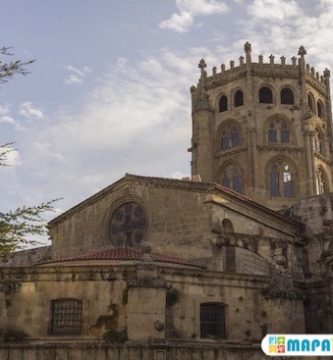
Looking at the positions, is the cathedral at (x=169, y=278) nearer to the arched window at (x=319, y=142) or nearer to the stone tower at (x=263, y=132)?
the stone tower at (x=263, y=132)

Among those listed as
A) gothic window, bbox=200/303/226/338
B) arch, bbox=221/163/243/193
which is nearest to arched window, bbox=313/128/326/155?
arch, bbox=221/163/243/193

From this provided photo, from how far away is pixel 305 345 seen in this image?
46.2 feet

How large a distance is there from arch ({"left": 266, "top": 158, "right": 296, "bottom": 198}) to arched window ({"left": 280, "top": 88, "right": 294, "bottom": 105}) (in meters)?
5.03

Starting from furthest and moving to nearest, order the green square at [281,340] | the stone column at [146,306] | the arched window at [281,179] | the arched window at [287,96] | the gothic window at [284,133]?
the arched window at [287,96] < the gothic window at [284,133] < the arched window at [281,179] < the stone column at [146,306] < the green square at [281,340]

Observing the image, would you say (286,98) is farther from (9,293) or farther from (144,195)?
(9,293)

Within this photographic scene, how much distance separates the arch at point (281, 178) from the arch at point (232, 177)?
2.22 metres

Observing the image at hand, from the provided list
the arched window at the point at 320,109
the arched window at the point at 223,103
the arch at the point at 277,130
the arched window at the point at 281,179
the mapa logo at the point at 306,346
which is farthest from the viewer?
the arched window at the point at 320,109

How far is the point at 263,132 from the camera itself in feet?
166

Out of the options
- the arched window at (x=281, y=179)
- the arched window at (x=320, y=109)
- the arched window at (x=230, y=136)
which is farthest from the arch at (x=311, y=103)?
the arched window at (x=230, y=136)

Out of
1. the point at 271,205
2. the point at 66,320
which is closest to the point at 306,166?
the point at 271,205

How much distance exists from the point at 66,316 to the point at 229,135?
31.0m

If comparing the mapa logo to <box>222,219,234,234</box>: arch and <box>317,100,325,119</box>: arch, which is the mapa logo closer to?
<box>222,219,234,234</box>: arch

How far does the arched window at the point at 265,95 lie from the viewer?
51656 mm

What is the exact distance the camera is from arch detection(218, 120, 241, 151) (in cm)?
5125
